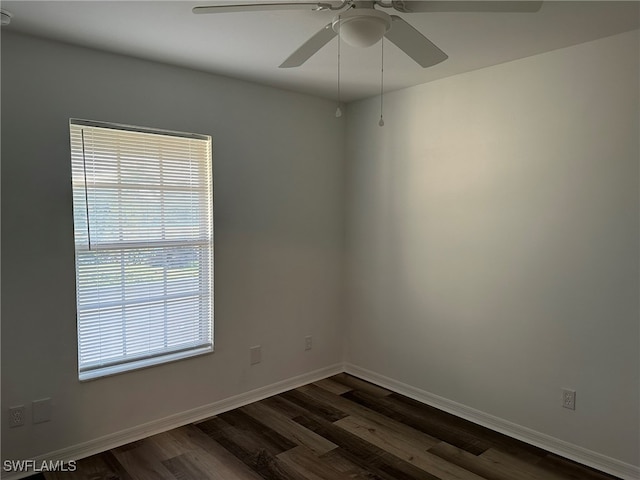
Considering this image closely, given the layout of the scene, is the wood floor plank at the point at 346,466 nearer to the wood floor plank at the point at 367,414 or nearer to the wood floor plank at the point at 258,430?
the wood floor plank at the point at 258,430

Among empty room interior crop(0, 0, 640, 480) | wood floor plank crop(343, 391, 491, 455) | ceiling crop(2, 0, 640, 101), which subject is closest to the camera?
ceiling crop(2, 0, 640, 101)

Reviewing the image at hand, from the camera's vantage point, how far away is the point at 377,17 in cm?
168

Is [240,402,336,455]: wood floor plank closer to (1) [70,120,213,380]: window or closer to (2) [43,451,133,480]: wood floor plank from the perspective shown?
(1) [70,120,213,380]: window

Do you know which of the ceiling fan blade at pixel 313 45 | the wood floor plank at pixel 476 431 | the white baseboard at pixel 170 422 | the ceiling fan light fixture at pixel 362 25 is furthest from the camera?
the wood floor plank at pixel 476 431

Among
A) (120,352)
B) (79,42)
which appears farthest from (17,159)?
(120,352)

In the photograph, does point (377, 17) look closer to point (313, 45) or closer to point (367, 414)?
point (313, 45)

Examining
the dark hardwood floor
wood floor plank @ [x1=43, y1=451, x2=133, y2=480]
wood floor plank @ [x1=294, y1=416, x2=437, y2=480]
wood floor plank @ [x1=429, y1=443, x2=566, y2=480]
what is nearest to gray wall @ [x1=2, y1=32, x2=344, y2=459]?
wood floor plank @ [x1=43, y1=451, x2=133, y2=480]

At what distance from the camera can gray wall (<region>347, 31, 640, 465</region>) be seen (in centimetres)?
249

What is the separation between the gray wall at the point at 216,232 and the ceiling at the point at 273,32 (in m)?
0.22

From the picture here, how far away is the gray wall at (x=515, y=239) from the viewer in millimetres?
2492

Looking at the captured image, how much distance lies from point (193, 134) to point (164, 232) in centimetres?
69

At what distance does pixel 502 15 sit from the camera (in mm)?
2148

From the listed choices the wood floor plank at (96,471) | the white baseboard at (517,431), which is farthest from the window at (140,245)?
the white baseboard at (517,431)
